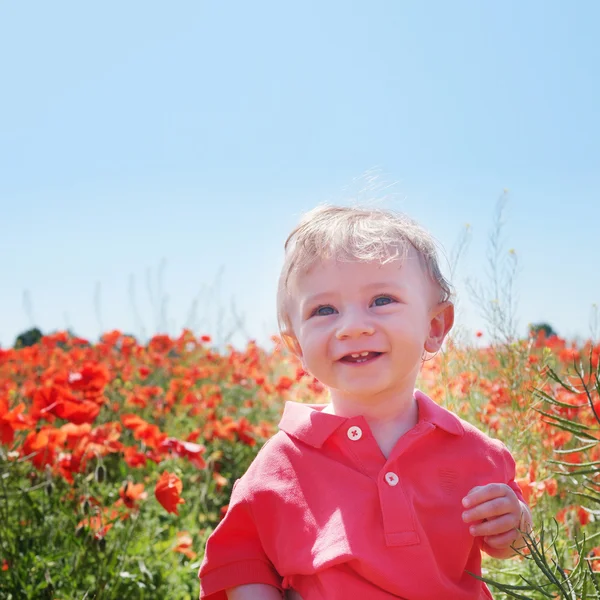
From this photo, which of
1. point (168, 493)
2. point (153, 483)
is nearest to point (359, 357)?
point (168, 493)

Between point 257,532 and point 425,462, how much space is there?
1.17 ft

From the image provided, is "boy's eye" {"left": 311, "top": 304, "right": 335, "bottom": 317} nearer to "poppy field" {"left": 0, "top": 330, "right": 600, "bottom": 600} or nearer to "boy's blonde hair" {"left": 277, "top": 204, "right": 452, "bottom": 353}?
"boy's blonde hair" {"left": 277, "top": 204, "right": 452, "bottom": 353}

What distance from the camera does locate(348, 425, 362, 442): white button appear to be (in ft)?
4.66

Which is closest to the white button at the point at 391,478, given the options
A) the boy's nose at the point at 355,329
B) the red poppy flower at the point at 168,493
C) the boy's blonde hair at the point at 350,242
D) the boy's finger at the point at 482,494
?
the boy's finger at the point at 482,494

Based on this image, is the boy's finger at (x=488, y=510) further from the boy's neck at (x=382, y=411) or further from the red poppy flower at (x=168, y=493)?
the red poppy flower at (x=168, y=493)

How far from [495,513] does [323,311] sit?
0.50 meters

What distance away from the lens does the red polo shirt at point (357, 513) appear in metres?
1.31

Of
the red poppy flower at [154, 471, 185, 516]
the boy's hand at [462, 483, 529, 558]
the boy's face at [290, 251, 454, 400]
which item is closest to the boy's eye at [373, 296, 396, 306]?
the boy's face at [290, 251, 454, 400]

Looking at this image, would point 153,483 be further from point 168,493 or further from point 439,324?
point 439,324

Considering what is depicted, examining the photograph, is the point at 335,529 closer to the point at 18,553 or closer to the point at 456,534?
the point at 456,534

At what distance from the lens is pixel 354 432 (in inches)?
56.2

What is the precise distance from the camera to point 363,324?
140cm

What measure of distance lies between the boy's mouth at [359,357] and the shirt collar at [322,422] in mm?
117

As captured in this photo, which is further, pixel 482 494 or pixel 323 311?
pixel 323 311
